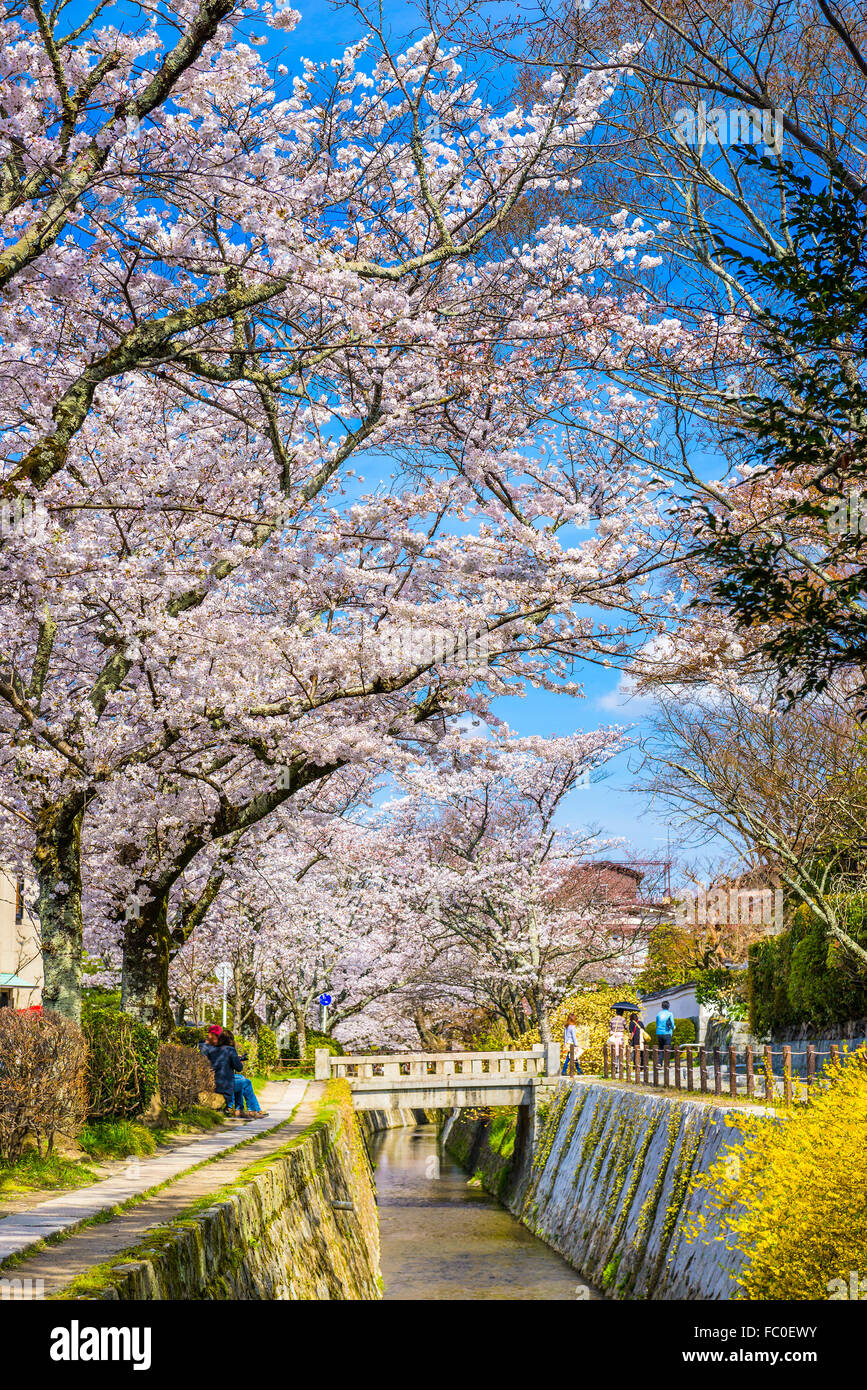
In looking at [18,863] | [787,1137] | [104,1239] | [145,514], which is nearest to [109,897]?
[18,863]

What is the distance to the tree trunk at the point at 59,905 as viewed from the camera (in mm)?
12859

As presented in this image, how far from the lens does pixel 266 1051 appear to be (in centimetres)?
3331

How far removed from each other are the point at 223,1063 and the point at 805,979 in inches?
423

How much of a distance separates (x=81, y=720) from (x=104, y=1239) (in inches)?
251

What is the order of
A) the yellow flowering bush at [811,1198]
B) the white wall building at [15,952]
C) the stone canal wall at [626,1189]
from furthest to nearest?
the white wall building at [15,952], the stone canal wall at [626,1189], the yellow flowering bush at [811,1198]

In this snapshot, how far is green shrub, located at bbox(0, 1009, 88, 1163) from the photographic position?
10898 millimetres

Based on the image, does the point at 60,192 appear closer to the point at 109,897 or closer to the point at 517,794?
the point at 109,897

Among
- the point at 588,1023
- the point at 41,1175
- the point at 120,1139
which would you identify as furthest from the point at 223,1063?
the point at 588,1023

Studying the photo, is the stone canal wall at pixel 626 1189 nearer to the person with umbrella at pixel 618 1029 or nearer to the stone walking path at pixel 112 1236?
the person with umbrella at pixel 618 1029

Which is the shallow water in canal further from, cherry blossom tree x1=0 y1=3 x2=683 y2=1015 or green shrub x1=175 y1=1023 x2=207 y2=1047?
cherry blossom tree x1=0 y1=3 x2=683 y2=1015

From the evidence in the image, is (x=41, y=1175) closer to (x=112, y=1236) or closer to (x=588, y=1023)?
(x=112, y=1236)

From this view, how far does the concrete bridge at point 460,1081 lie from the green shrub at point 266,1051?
1.97 meters

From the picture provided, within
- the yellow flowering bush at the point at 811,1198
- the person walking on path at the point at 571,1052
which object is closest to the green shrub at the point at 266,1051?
the person walking on path at the point at 571,1052

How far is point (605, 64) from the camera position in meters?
9.77
